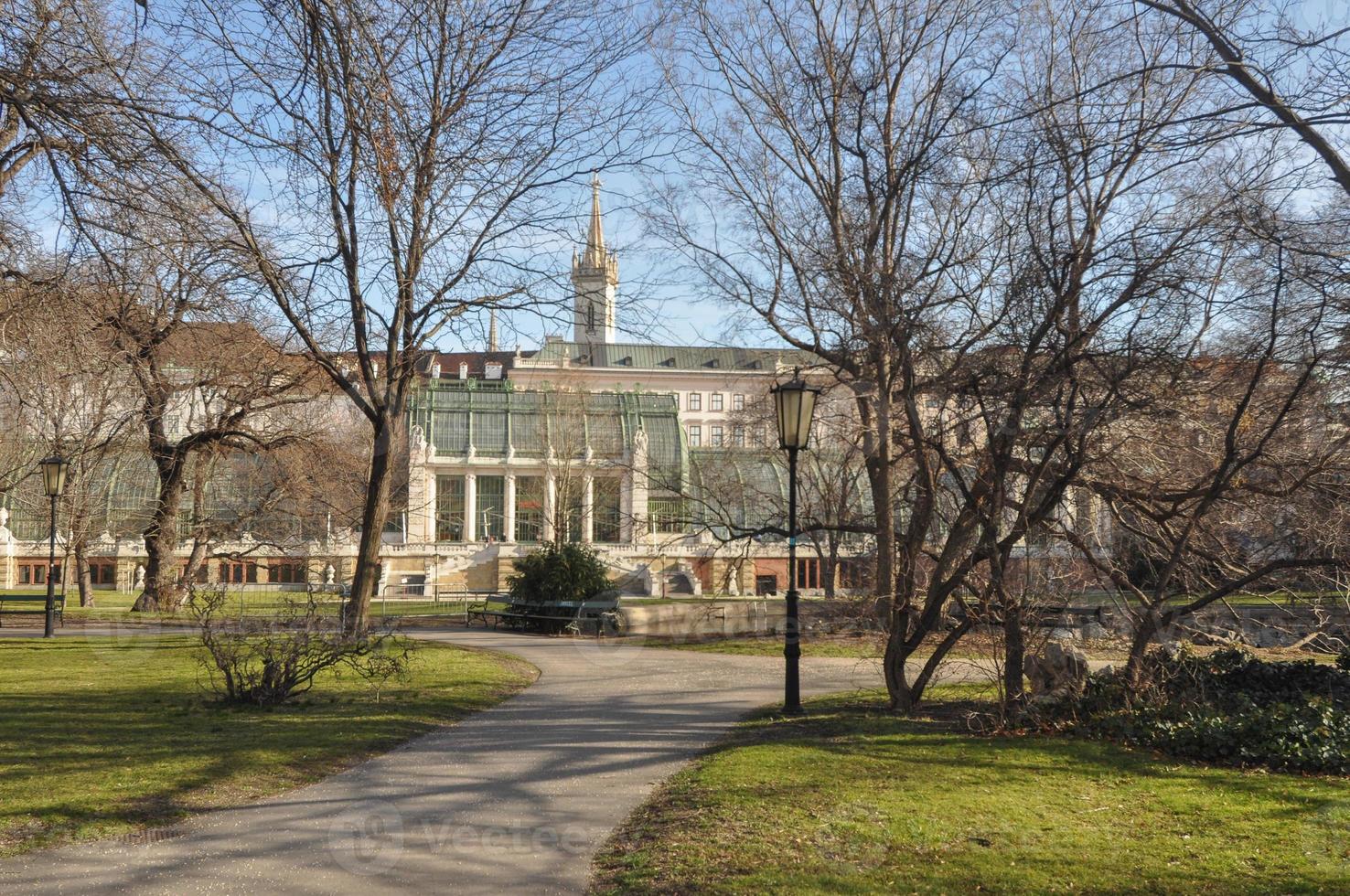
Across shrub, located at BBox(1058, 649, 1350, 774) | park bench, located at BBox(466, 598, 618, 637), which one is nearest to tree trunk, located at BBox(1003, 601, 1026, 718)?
shrub, located at BBox(1058, 649, 1350, 774)

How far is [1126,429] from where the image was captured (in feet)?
35.9

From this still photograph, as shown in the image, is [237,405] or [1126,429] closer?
[1126,429]

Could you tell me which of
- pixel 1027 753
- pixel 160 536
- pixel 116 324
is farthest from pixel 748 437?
pixel 1027 753

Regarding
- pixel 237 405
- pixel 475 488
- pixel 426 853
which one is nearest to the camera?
pixel 426 853

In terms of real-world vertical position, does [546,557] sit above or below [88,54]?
below

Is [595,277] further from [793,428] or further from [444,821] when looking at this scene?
[444,821]

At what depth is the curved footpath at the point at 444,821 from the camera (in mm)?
5805

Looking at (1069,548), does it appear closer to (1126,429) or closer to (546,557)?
(1126,429)

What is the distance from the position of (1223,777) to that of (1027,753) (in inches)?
58.7

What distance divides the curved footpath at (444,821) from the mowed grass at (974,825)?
0.48 m

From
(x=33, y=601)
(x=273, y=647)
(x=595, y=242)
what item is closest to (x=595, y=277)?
(x=595, y=242)

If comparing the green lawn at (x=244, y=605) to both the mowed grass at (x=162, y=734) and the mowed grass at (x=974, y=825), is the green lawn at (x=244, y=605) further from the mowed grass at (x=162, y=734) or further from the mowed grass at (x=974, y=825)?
the mowed grass at (x=974, y=825)

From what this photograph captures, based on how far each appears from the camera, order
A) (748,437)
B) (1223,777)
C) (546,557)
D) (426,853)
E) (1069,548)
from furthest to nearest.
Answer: (748,437), (546,557), (1069,548), (1223,777), (426,853)

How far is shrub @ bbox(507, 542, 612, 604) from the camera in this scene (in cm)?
2395
